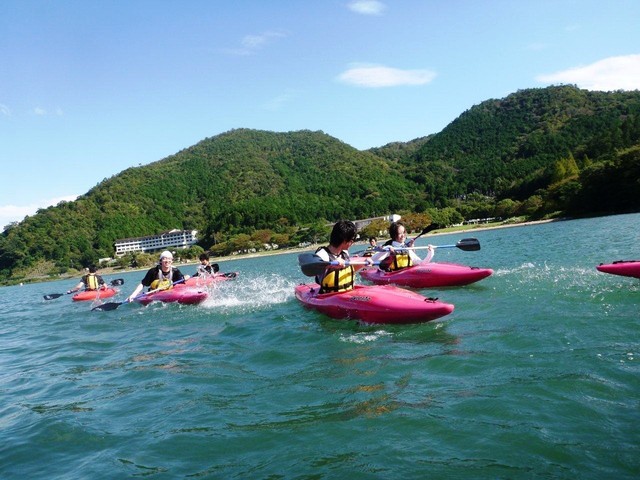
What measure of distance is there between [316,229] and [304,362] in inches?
3217

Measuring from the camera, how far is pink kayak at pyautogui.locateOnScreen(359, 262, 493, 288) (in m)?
10.2

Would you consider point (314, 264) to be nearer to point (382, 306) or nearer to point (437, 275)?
point (382, 306)

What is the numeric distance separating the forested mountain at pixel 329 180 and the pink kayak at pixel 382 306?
6802 cm

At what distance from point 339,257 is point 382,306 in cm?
127

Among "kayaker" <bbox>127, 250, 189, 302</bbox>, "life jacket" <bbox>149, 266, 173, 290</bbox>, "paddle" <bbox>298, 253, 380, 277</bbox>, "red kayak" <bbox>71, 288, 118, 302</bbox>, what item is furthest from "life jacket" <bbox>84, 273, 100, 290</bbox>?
"paddle" <bbox>298, 253, 380, 277</bbox>

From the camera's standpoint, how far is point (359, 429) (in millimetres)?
3527

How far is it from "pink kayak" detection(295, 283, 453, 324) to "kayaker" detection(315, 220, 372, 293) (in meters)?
0.21

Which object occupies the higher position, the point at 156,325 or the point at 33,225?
the point at 33,225

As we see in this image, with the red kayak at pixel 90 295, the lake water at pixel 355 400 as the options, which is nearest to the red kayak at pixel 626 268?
the lake water at pixel 355 400

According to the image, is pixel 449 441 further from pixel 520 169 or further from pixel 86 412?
pixel 520 169

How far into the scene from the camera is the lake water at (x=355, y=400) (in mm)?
3049

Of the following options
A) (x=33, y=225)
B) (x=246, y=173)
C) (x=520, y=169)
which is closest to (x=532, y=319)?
(x=520, y=169)

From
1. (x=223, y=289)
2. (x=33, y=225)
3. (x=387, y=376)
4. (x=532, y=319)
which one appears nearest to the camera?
(x=387, y=376)

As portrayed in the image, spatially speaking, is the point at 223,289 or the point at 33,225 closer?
the point at 223,289
